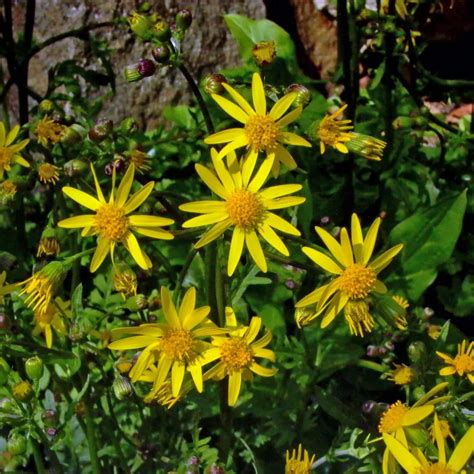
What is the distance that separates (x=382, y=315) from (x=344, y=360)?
0.46 meters

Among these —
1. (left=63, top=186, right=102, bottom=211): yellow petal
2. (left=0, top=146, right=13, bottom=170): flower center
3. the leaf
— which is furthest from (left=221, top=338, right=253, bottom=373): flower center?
the leaf

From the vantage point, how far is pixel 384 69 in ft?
10.5

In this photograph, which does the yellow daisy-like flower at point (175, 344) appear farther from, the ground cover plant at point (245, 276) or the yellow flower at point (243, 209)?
the yellow flower at point (243, 209)

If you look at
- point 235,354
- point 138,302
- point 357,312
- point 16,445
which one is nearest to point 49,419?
point 16,445

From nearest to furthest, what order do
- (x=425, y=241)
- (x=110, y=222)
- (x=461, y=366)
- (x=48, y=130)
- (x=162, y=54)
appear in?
(x=162, y=54) < (x=110, y=222) < (x=461, y=366) < (x=48, y=130) < (x=425, y=241)

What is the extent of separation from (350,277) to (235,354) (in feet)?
1.31

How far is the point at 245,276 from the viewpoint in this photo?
2592mm

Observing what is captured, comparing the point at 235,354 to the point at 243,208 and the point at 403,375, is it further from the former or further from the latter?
the point at 403,375

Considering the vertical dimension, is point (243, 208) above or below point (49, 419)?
above

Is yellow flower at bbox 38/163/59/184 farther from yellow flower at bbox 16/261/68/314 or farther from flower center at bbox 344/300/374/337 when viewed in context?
flower center at bbox 344/300/374/337

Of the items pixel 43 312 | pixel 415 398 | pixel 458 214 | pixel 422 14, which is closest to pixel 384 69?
pixel 422 14

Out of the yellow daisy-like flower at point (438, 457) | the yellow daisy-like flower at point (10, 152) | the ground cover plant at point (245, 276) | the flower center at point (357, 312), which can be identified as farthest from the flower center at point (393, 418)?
the yellow daisy-like flower at point (10, 152)

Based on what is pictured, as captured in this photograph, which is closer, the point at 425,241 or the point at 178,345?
the point at 178,345

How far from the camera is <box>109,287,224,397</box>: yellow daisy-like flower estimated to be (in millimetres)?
2227
